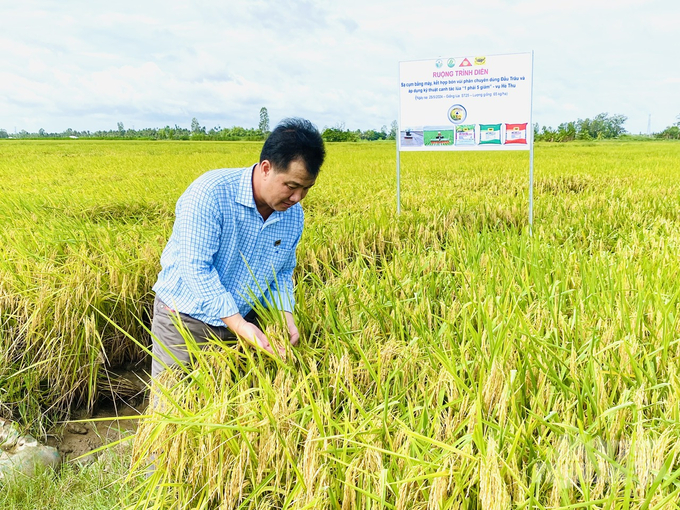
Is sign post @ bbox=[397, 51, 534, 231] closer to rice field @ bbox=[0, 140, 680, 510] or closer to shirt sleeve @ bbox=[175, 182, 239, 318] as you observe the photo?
rice field @ bbox=[0, 140, 680, 510]

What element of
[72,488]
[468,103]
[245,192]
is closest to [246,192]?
[245,192]

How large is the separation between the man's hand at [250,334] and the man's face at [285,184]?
0.46 meters

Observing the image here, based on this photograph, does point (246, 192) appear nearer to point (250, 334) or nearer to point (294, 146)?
point (294, 146)

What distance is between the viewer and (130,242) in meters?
3.45

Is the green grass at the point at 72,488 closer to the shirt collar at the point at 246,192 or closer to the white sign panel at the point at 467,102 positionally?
the shirt collar at the point at 246,192

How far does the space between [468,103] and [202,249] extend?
13.5 feet

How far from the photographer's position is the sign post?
502 cm

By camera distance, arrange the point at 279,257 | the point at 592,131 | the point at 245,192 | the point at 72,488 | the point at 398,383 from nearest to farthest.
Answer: the point at 398,383, the point at 245,192, the point at 72,488, the point at 279,257, the point at 592,131

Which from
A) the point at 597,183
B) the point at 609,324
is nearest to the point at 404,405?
the point at 609,324

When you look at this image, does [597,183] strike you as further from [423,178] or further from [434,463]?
[434,463]

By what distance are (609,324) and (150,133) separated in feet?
211

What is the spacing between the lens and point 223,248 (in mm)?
1995

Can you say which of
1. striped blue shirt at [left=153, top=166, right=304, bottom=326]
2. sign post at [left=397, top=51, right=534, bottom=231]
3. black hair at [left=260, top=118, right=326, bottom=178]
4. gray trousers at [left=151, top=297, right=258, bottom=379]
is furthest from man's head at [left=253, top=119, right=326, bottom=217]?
sign post at [left=397, top=51, right=534, bottom=231]

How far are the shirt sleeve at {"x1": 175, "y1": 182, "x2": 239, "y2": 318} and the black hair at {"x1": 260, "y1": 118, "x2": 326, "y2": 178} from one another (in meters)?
0.28
